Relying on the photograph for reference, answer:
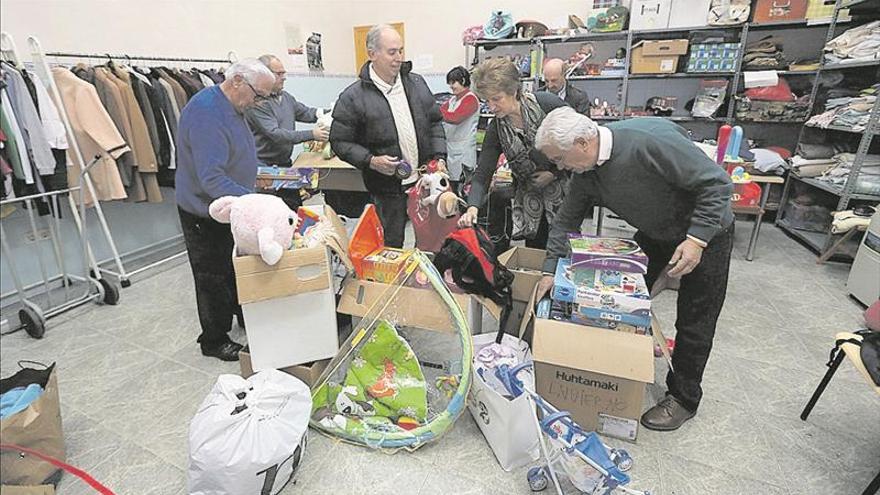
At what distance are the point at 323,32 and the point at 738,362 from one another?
537 centimetres

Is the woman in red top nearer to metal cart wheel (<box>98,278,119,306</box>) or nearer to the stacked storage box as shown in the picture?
the stacked storage box

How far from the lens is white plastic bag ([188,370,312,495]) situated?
1437 millimetres

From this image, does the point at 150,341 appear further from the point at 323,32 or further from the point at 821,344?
the point at 323,32

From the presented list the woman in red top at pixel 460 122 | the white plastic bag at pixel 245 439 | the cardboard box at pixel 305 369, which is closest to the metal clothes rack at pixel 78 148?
the cardboard box at pixel 305 369

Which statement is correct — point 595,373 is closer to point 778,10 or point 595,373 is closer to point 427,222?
point 427,222

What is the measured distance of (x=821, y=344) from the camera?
2.50m

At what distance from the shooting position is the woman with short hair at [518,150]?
6.88 feet

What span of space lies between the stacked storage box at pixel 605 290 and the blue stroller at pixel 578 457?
401 mm

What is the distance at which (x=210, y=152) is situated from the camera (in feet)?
6.30

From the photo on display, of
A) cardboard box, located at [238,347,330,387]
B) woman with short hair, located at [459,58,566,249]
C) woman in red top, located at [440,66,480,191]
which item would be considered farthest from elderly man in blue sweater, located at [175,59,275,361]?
woman in red top, located at [440,66,480,191]

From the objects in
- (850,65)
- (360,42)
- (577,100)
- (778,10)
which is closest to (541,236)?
(577,100)

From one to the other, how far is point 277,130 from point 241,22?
2.03m

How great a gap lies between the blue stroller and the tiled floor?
0.21 metres

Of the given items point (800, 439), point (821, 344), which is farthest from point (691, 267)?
point (821, 344)
